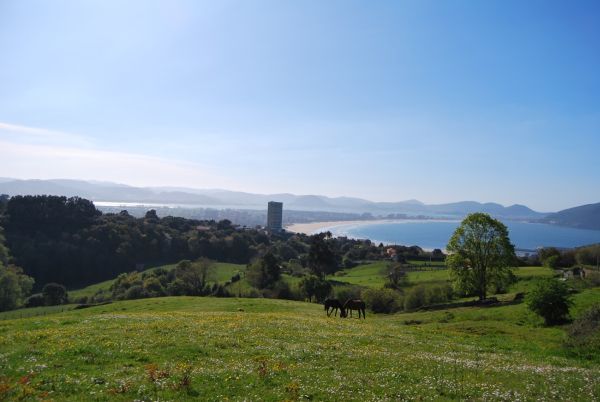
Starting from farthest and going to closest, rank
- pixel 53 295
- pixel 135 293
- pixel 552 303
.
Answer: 1. pixel 53 295
2. pixel 135 293
3. pixel 552 303

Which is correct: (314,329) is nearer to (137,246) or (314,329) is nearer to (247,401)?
(247,401)

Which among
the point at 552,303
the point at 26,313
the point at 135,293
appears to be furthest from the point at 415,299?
the point at 135,293

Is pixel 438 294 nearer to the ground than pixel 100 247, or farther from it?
farther from it

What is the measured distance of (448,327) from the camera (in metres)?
32.7

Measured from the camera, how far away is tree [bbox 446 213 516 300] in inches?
2035

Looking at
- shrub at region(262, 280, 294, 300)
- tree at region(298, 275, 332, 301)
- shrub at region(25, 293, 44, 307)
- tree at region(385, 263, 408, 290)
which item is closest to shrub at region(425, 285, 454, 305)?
tree at region(385, 263, 408, 290)

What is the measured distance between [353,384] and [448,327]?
22.0 meters

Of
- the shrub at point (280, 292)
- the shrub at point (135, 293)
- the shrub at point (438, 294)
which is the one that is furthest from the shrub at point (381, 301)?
the shrub at point (135, 293)

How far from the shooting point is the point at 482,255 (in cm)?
5244

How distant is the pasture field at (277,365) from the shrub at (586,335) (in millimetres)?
786

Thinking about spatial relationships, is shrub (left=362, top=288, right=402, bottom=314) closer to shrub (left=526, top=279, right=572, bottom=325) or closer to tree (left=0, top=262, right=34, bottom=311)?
shrub (left=526, top=279, right=572, bottom=325)

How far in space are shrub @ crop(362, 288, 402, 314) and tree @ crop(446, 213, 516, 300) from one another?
501 inches

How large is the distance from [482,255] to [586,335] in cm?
3190

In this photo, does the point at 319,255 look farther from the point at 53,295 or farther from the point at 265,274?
the point at 53,295
